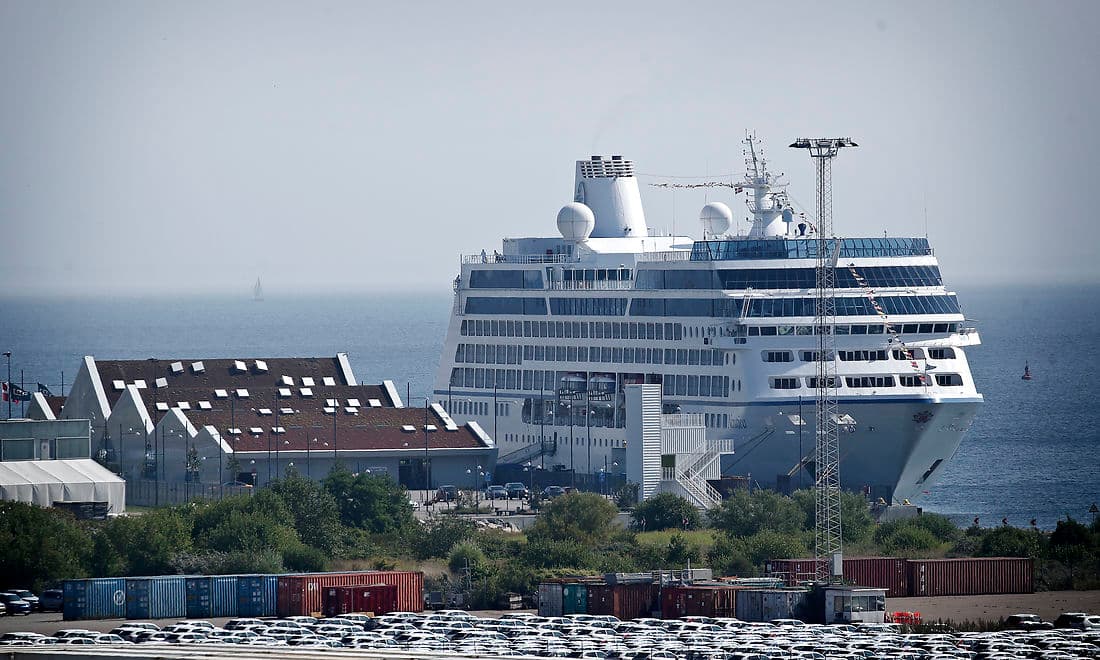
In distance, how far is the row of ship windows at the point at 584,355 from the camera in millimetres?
88000

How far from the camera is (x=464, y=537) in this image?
7438 cm

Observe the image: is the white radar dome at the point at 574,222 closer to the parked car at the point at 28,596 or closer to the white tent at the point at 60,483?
the white tent at the point at 60,483

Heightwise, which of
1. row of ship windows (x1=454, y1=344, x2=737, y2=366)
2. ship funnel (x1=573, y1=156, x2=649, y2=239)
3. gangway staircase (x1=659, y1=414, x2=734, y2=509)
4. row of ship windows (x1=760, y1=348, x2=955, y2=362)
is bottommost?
gangway staircase (x1=659, y1=414, x2=734, y2=509)

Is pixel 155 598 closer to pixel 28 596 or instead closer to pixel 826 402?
pixel 28 596

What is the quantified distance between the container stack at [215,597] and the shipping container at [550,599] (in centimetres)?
319

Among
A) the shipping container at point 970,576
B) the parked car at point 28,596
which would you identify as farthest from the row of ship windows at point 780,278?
the parked car at point 28,596

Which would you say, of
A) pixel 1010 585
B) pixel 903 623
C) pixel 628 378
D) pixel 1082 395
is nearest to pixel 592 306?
pixel 628 378

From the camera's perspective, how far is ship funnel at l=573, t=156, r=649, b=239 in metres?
99.9

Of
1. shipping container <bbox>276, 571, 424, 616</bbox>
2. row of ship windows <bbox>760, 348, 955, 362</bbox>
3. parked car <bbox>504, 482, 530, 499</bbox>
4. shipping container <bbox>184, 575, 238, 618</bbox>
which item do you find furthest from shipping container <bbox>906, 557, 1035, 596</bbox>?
parked car <bbox>504, 482, 530, 499</bbox>

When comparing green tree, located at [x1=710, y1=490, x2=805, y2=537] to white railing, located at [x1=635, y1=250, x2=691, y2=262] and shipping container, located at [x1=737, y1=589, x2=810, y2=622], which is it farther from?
white railing, located at [x1=635, y1=250, x2=691, y2=262]

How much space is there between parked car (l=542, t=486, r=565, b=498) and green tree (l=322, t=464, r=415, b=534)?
7.43 metres

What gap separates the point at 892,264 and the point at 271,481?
21432 mm

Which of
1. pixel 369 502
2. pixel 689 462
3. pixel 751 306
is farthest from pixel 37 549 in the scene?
pixel 751 306

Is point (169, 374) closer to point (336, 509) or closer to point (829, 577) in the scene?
point (336, 509)
